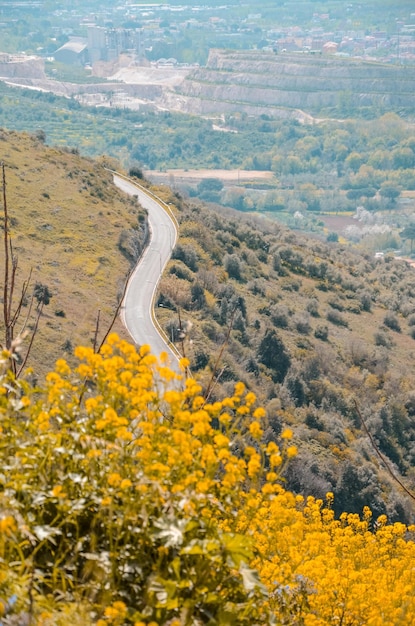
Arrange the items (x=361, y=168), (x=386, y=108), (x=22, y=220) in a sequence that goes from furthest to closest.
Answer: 1. (x=386, y=108)
2. (x=361, y=168)
3. (x=22, y=220)

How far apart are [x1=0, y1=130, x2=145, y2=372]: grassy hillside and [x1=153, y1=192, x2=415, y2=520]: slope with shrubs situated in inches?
103

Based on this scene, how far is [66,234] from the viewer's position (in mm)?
41750

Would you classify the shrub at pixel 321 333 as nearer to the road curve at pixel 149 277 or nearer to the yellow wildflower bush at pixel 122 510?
the road curve at pixel 149 277

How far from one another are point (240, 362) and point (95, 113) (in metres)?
150

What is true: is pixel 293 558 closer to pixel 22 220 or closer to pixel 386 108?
pixel 22 220

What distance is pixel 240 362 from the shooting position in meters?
32.9

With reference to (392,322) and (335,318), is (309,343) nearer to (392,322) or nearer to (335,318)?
(335,318)

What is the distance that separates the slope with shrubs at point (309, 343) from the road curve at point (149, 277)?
612 mm

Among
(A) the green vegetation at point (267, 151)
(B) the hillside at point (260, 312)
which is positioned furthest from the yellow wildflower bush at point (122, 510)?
(A) the green vegetation at point (267, 151)

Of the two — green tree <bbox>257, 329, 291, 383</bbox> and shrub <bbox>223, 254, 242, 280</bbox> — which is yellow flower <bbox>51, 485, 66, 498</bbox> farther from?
shrub <bbox>223, 254, 242, 280</bbox>

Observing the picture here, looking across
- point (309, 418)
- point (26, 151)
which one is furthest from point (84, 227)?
point (309, 418)

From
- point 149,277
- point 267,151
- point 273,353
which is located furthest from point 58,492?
point 267,151

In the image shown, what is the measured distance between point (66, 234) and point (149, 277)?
4635 mm

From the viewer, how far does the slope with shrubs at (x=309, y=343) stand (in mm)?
26812
